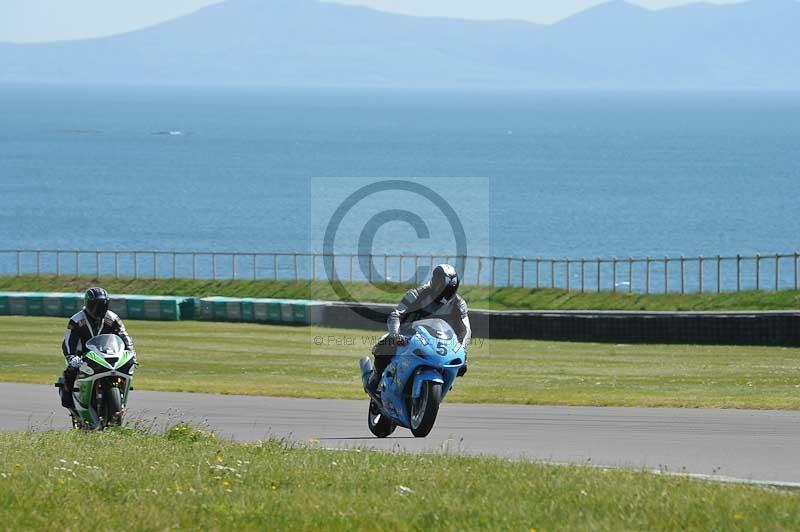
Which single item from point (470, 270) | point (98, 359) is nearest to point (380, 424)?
point (98, 359)

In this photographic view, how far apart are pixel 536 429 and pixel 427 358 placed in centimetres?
263

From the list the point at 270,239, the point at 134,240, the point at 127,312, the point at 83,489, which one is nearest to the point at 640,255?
the point at 270,239

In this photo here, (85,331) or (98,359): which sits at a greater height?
(85,331)

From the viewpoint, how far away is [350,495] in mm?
11195

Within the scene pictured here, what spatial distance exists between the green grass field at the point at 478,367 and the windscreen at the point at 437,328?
5.98m

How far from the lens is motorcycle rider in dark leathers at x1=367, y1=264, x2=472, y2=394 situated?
1597cm

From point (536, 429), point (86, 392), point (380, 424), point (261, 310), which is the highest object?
point (86, 392)

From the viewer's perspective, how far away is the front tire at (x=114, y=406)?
54.7ft

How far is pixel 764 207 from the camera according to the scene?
139000mm

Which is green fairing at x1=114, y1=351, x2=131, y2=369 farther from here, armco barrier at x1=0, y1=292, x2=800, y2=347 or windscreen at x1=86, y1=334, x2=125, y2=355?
armco barrier at x1=0, y1=292, x2=800, y2=347

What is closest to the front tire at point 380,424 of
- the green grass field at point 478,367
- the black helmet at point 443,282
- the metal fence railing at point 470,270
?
the black helmet at point 443,282

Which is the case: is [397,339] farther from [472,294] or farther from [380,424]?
[472,294]

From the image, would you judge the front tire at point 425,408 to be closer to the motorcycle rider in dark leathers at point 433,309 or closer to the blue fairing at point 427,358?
the blue fairing at point 427,358

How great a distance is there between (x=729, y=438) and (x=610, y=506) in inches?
235
